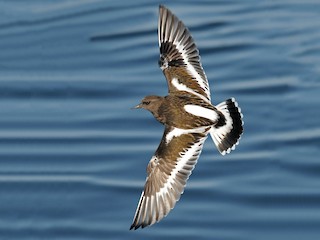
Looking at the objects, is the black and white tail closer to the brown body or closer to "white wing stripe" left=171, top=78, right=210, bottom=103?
the brown body

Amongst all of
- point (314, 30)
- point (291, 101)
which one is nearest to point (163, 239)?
point (291, 101)

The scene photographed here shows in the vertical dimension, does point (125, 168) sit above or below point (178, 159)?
above

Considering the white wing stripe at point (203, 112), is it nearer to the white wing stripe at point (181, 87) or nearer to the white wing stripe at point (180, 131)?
the white wing stripe at point (180, 131)

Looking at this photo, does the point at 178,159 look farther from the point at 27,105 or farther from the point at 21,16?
the point at 21,16

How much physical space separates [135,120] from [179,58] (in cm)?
295

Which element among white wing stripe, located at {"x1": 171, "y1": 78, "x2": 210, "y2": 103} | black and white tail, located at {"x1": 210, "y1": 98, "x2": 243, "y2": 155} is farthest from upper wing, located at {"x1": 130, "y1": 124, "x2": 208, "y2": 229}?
white wing stripe, located at {"x1": 171, "y1": 78, "x2": 210, "y2": 103}

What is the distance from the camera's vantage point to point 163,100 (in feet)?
26.1

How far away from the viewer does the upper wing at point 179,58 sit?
8.14m

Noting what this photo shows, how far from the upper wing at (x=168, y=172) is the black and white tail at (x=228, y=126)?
107 mm

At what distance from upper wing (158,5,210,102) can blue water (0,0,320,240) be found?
5.50 ft

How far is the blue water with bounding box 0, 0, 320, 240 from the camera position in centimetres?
974

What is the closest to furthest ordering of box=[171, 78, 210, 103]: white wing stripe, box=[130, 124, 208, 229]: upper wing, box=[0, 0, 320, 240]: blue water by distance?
box=[130, 124, 208, 229]: upper wing < box=[171, 78, 210, 103]: white wing stripe < box=[0, 0, 320, 240]: blue water

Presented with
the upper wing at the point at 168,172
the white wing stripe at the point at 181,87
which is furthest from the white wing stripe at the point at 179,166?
the white wing stripe at the point at 181,87

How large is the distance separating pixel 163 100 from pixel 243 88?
3872 mm
